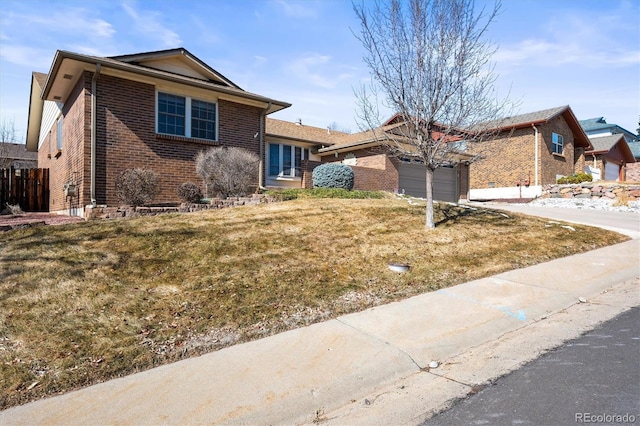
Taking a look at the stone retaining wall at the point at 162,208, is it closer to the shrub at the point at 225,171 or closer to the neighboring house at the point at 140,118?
the shrub at the point at 225,171

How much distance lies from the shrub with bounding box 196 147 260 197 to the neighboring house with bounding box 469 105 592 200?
1783 centimetres

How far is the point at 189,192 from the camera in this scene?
12.8m

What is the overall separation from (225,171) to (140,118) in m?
3.15

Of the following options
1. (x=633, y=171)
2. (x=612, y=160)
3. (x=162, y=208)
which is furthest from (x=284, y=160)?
(x=633, y=171)

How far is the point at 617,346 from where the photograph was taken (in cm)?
405

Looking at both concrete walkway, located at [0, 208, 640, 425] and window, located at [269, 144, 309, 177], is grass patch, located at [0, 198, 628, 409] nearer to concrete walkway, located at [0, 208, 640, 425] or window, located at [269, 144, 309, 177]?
concrete walkway, located at [0, 208, 640, 425]

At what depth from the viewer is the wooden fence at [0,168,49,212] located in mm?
16438

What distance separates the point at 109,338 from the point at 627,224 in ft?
47.4

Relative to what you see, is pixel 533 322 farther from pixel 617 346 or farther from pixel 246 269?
pixel 246 269

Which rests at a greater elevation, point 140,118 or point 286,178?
point 140,118

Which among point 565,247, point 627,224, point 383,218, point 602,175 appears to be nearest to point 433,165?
point 383,218

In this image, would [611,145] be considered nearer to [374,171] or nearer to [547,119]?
[547,119]

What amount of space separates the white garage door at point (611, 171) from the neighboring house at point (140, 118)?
1194 inches

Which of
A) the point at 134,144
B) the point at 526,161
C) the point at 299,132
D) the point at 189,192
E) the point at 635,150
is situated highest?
the point at 635,150
